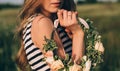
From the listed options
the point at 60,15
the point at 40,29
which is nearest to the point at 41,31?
the point at 40,29

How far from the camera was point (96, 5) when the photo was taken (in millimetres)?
44906

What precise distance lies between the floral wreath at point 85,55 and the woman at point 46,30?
41 millimetres

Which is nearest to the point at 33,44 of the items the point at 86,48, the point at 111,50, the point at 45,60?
the point at 45,60

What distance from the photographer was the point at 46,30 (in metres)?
2.23

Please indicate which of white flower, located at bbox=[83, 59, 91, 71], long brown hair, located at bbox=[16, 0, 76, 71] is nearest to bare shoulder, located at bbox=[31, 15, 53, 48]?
long brown hair, located at bbox=[16, 0, 76, 71]

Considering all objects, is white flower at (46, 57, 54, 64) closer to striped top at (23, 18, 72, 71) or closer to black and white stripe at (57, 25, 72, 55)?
striped top at (23, 18, 72, 71)

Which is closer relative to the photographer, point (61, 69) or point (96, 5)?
point (61, 69)

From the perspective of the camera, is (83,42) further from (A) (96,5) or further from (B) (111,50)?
(A) (96,5)

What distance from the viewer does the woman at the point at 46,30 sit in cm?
227

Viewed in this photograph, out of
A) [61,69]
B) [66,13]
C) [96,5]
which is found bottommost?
[96,5]

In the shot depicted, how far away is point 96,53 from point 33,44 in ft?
1.17

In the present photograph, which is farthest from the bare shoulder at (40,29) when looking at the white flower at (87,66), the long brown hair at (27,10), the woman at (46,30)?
the white flower at (87,66)

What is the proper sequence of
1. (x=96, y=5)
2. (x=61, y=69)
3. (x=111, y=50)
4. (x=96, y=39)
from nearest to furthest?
(x=61, y=69) < (x=96, y=39) < (x=111, y=50) < (x=96, y=5)

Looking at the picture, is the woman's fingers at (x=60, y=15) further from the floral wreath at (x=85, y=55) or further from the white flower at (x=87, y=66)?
the white flower at (x=87, y=66)
